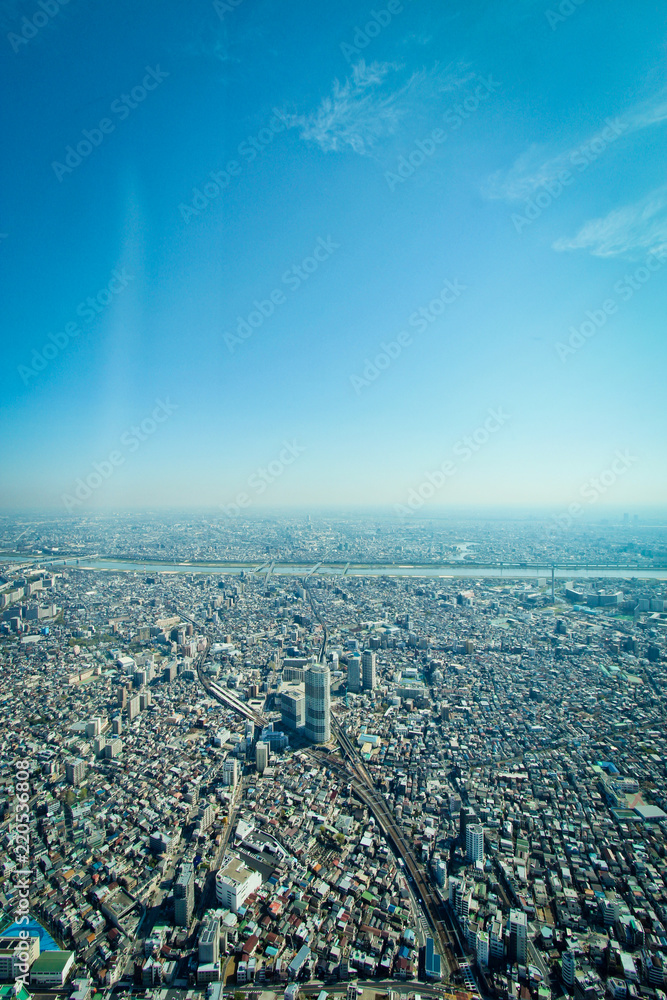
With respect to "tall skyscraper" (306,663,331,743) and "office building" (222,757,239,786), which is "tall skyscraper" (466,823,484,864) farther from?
"office building" (222,757,239,786)

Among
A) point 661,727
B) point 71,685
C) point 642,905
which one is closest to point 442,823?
A: point 642,905

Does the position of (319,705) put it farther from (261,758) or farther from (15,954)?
(15,954)

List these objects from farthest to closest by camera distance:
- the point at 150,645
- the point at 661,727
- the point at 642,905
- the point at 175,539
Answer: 1. the point at 175,539
2. the point at 150,645
3. the point at 661,727
4. the point at 642,905

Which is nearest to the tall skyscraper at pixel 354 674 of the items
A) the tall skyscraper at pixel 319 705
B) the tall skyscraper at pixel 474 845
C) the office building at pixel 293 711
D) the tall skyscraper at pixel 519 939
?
the office building at pixel 293 711

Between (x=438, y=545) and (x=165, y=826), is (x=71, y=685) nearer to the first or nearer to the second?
(x=165, y=826)

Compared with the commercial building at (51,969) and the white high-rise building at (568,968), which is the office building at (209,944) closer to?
the commercial building at (51,969)

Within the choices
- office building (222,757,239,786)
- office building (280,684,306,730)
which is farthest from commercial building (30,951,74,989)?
office building (280,684,306,730)
